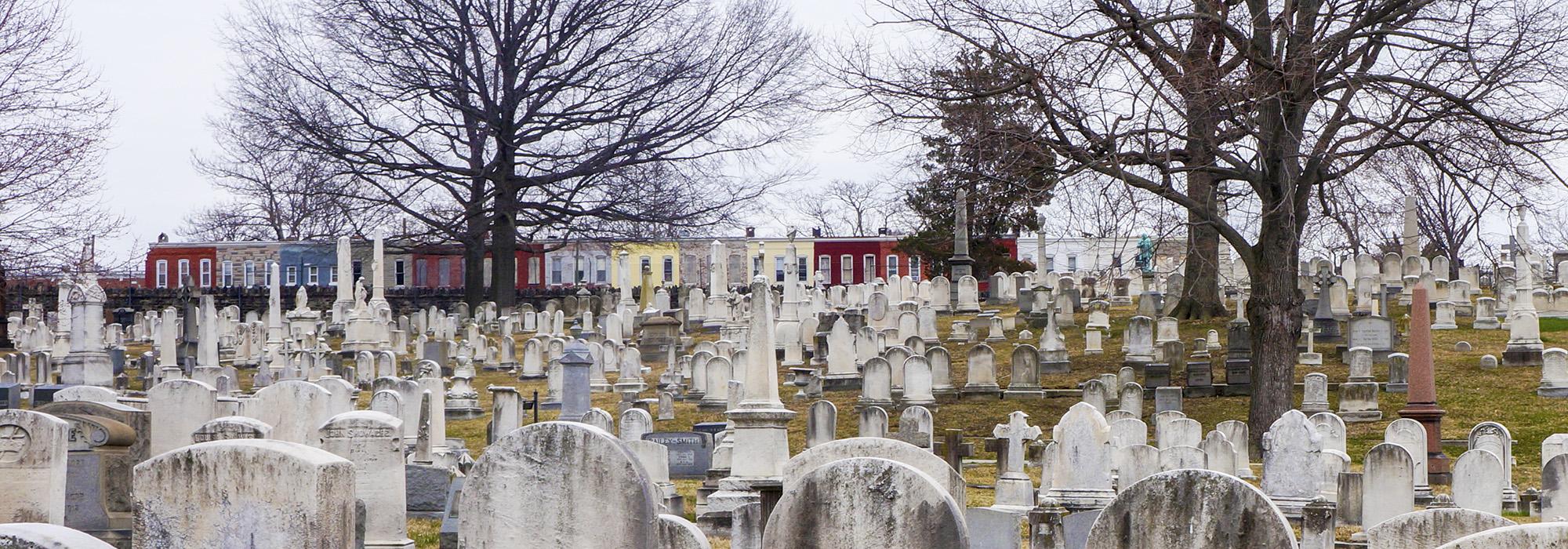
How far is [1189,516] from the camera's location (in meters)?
5.08

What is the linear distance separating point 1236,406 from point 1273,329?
10.1 feet

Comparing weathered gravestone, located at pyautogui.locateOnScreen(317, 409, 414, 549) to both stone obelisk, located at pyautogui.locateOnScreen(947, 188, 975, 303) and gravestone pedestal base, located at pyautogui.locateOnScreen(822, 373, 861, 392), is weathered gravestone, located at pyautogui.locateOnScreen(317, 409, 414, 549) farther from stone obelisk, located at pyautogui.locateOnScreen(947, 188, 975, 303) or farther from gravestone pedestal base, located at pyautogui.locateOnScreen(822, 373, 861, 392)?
stone obelisk, located at pyautogui.locateOnScreen(947, 188, 975, 303)

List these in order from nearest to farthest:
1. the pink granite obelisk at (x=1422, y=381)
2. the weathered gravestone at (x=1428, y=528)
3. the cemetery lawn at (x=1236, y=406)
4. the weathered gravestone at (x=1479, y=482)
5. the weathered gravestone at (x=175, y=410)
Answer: the weathered gravestone at (x=1428, y=528) → the weathered gravestone at (x=175, y=410) → the weathered gravestone at (x=1479, y=482) → the pink granite obelisk at (x=1422, y=381) → the cemetery lawn at (x=1236, y=406)

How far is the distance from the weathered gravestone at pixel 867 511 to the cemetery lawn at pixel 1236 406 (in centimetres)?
640

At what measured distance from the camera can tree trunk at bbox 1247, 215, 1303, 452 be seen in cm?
1580

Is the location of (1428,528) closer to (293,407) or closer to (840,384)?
(293,407)

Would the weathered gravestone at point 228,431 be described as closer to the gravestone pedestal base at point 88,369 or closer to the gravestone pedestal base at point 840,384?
the gravestone pedestal base at point 840,384

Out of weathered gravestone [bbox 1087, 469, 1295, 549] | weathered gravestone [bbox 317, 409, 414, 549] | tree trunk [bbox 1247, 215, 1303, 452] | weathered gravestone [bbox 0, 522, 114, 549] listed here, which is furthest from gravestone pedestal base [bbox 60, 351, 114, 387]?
weathered gravestone [bbox 1087, 469, 1295, 549]

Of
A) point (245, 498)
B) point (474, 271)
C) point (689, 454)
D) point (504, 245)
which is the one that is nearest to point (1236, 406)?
point (689, 454)

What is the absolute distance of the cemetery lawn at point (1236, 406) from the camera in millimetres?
15320

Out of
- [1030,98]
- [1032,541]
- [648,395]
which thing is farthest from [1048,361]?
[1032,541]

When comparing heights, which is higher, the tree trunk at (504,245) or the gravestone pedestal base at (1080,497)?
the tree trunk at (504,245)

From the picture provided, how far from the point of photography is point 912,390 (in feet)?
60.4

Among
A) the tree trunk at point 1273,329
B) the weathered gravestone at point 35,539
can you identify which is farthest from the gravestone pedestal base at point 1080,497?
the weathered gravestone at point 35,539
